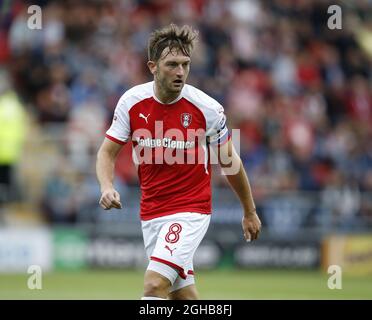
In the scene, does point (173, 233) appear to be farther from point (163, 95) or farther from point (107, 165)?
point (163, 95)

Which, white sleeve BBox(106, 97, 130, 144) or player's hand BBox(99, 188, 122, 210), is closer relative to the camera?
player's hand BBox(99, 188, 122, 210)

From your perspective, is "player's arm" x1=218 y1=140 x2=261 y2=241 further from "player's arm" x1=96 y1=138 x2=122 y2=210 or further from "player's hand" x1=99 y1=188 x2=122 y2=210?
"player's hand" x1=99 y1=188 x2=122 y2=210

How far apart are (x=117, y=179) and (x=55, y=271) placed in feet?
6.40

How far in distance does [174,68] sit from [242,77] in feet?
41.6

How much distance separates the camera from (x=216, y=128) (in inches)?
324

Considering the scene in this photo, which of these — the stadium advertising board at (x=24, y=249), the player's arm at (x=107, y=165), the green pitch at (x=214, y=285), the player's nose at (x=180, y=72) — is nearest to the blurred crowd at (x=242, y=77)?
the stadium advertising board at (x=24, y=249)

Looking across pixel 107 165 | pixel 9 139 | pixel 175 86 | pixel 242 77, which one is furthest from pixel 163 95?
pixel 242 77

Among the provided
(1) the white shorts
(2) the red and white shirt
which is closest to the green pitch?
(1) the white shorts

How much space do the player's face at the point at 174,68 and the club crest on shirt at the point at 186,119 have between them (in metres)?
0.24

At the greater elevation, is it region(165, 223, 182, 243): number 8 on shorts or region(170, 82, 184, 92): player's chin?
region(170, 82, 184, 92): player's chin

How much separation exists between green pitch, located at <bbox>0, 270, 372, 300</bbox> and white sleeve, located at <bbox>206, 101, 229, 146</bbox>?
4743 mm

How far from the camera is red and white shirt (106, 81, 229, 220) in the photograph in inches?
321

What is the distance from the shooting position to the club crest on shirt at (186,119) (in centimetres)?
816
